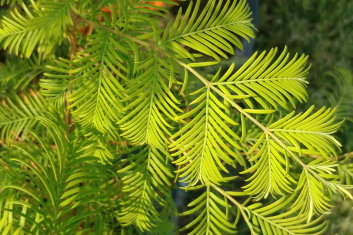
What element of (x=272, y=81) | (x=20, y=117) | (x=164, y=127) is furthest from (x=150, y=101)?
(x=20, y=117)

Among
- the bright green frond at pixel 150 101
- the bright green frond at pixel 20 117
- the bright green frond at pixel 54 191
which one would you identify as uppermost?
the bright green frond at pixel 20 117

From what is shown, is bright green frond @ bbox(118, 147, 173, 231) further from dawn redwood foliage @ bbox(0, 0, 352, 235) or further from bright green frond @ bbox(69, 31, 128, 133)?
bright green frond @ bbox(69, 31, 128, 133)

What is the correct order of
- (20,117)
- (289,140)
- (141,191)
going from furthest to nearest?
A: (20,117) → (141,191) → (289,140)

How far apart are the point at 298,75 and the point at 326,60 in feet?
2.98

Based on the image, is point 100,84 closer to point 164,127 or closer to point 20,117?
point 164,127

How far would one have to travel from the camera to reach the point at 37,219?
58cm

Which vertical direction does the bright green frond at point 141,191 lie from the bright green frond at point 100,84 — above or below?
below

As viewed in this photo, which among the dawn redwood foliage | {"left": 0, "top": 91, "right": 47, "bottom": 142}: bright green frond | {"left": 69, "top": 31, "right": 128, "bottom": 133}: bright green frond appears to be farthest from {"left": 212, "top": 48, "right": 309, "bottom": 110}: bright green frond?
{"left": 0, "top": 91, "right": 47, "bottom": 142}: bright green frond

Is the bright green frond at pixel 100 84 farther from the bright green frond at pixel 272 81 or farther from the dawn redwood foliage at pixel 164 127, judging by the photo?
the bright green frond at pixel 272 81

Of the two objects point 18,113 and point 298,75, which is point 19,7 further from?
point 298,75

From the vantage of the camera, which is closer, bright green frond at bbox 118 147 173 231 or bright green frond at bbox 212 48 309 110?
bright green frond at bbox 212 48 309 110

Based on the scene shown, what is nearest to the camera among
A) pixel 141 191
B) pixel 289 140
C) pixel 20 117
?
pixel 289 140

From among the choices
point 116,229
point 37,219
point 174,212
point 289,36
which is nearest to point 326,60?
point 289,36

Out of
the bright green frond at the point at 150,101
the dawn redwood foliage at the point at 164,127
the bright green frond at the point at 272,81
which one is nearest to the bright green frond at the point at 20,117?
the dawn redwood foliage at the point at 164,127
